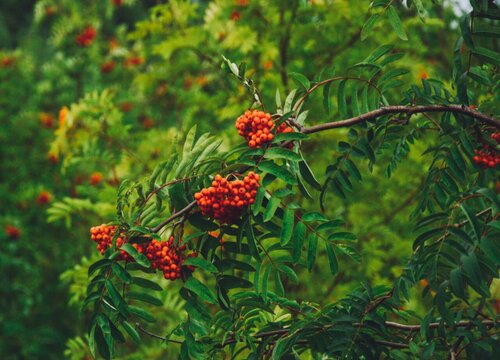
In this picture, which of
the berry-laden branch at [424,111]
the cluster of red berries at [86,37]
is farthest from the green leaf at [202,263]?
the cluster of red berries at [86,37]

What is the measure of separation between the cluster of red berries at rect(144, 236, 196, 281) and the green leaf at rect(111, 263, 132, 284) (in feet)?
0.21

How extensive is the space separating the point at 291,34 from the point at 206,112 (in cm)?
96

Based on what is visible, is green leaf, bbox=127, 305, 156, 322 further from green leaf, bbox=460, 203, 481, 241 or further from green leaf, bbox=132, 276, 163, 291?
green leaf, bbox=460, 203, 481, 241

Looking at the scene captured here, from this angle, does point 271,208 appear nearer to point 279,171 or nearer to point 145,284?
point 279,171

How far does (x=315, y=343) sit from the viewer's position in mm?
1488

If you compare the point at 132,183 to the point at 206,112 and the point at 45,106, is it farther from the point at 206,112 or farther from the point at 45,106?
the point at 45,106

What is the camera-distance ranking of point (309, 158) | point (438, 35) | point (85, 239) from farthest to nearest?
point (85, 239) < point (438, 35) < point (309, 158)

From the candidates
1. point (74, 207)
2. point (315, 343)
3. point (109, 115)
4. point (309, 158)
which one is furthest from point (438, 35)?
point (315, 343)

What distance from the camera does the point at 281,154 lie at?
1.32m

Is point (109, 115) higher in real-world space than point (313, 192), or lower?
higher

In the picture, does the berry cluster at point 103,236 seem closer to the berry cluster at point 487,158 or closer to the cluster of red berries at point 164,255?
the cluster of red berries at point 164,255

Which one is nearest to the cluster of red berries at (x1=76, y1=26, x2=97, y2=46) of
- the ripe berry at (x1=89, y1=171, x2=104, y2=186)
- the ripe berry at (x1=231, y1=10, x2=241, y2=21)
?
the ripe berry at (x1=89, y1=171, x2=104, y2=186)

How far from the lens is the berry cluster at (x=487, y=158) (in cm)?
155

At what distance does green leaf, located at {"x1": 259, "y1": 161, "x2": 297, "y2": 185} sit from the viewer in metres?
1.31
